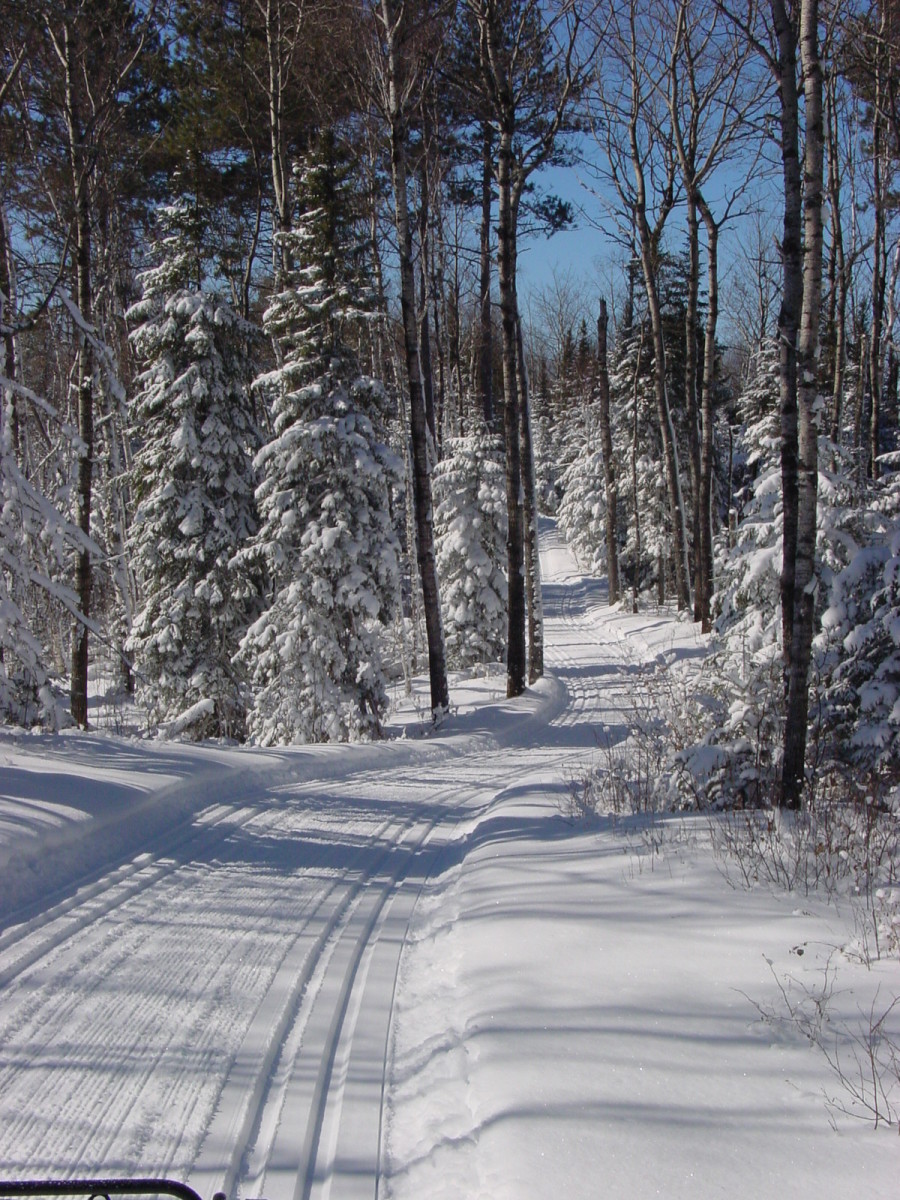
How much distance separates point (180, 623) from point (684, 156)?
54.4 ft

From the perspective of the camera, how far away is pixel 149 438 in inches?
627

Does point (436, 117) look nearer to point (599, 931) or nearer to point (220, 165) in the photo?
point (220, 165)

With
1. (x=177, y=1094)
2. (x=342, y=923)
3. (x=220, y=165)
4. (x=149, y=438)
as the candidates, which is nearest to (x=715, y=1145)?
(x=177, y=1094)

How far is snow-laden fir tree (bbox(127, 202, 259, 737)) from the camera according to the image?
1484 centimetres

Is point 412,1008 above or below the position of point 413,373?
below

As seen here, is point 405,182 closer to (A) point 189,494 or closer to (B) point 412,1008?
(A) point 189,494

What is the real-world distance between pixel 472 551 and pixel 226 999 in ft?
70.3

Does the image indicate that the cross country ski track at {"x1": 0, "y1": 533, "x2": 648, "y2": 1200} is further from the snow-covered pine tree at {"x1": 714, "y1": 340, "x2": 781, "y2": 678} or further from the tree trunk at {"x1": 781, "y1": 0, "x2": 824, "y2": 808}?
the snow-covered pine tree at {"x1": 714, "y1": 340, "x2": 781, "y2": 678}

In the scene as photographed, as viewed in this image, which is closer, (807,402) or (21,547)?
(807,402)

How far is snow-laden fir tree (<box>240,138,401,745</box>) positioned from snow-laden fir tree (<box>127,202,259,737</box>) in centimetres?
92

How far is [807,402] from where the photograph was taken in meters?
6.41

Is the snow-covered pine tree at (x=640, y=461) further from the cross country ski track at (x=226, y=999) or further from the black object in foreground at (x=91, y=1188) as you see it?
the black object in foreground at (x=91, y=1188)

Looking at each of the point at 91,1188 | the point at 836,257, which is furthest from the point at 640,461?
→ the point at 91,1188

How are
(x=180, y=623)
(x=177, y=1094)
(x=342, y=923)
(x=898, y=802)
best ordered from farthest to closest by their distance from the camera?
(x=180, y=623) → (x=898, y=802) → (x=342, y=923) → (x=177, y=1094)
